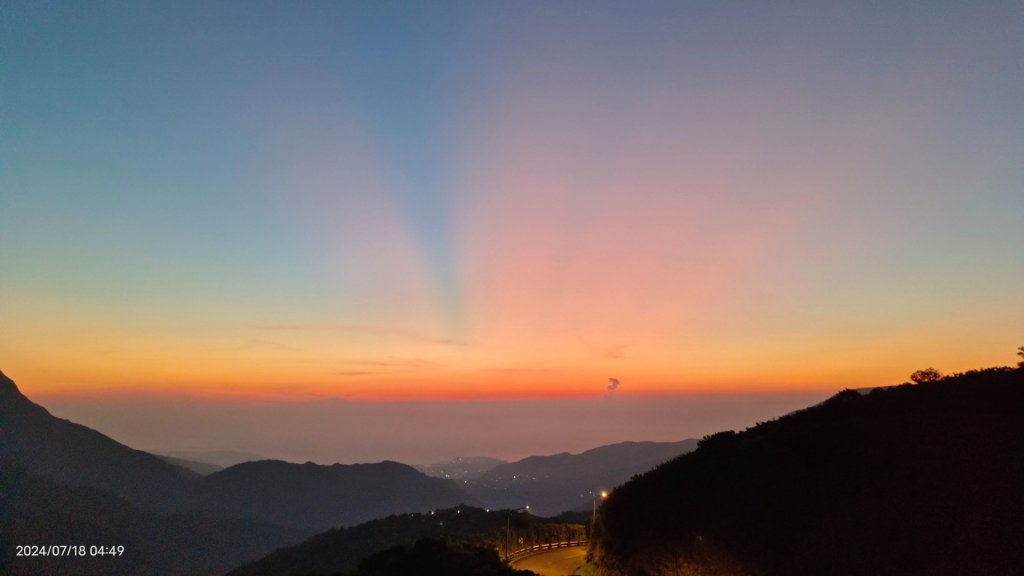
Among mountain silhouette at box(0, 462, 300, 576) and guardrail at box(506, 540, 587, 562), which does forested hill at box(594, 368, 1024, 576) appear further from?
mountain silhouette at box(0, 462, 300, 576)

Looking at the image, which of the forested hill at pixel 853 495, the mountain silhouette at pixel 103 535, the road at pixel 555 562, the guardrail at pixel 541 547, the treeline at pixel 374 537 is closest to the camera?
the forested hill at pixel 853 495

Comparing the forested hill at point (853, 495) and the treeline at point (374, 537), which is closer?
the forested hill at point (853, 495)

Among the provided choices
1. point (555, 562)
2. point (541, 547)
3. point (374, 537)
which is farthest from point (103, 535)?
point (555, 562)

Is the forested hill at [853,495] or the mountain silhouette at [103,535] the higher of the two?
the forested hill at [853,495]

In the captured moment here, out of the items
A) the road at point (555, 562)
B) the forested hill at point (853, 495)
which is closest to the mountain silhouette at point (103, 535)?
the road at point (555, 562)

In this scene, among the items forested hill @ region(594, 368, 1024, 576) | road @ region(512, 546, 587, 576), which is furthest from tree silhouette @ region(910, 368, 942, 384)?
road @ region(512, 546, 587, 576)

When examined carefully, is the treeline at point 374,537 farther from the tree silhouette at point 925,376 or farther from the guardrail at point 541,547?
the tree silhouette at point 925,376

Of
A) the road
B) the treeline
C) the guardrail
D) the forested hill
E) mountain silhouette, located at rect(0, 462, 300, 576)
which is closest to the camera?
the forested hill
